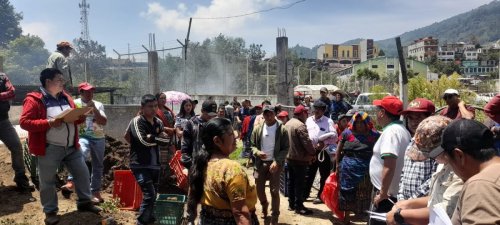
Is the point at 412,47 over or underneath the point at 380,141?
over

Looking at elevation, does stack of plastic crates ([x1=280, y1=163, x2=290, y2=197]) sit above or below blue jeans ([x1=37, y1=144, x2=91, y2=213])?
below

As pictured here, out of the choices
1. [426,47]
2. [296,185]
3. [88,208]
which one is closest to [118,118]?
[88,208]

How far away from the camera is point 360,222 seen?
6180 millimetres

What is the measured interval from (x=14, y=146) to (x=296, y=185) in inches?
168

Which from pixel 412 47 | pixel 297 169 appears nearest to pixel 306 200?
pixel 297 169

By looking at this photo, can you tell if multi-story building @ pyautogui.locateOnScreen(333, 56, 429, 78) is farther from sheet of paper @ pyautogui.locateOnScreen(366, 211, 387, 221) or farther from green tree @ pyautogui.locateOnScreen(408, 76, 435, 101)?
sheet of paper @ pyautogui.locateOnScreen(366, 211, 387, 221)

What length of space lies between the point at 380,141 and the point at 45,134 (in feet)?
12.1

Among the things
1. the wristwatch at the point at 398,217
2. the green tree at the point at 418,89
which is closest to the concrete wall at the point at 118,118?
the green tree at the point at 418,89

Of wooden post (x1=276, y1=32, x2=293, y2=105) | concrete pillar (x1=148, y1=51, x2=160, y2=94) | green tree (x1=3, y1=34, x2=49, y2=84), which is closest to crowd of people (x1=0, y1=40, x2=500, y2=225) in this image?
wooden post (x1=276, y1=32, x2=293, y2=105)

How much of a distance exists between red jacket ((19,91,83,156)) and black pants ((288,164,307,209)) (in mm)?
3763

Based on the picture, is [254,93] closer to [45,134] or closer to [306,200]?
[306,200]

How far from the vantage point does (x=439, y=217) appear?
2104mm

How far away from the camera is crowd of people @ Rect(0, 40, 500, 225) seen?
199 cm

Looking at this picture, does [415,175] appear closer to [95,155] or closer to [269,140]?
[269,140]
